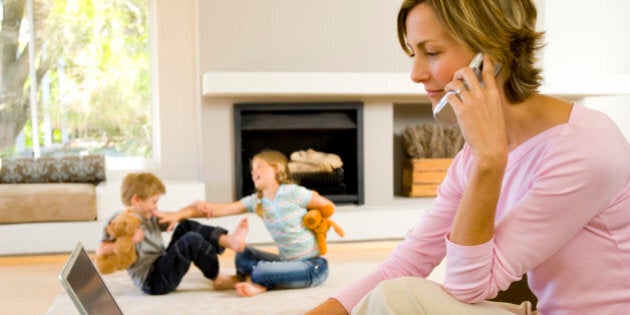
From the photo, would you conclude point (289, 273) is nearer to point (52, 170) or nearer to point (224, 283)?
point (224, 283)

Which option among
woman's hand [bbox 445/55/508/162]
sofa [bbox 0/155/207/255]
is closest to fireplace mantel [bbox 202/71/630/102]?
sofa [bbox 0/155/207/255]

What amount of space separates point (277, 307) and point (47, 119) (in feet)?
9.44

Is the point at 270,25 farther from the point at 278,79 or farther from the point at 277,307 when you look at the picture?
the point at 277,307

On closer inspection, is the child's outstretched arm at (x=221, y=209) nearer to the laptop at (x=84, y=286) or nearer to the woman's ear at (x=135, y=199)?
the woman's ear at (x=135, y=199)

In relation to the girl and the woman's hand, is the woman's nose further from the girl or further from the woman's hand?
the girl

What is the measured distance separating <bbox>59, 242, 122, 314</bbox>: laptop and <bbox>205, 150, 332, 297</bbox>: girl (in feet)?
4.56

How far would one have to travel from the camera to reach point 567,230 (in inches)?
42.2

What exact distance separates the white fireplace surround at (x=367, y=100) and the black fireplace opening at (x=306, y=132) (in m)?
0.06

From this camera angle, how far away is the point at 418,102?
4.77 m

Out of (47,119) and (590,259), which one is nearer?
(590,259)

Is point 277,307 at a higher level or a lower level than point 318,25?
lower

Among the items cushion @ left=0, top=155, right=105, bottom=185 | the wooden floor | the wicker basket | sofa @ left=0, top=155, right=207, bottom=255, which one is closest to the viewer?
the wooden floor

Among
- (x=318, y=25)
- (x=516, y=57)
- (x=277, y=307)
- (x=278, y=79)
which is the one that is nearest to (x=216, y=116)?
(x=278, y=79)

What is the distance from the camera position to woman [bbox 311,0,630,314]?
1.04 m
